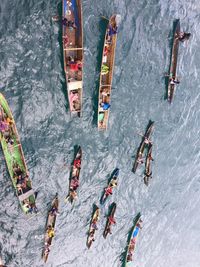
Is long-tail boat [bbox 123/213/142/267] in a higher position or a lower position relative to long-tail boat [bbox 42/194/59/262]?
lower

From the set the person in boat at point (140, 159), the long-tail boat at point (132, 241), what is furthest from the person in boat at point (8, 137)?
the long-tail boat at point (132, 241)

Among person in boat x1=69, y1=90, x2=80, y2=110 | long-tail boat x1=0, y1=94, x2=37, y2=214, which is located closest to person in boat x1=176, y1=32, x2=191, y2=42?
person in boat x1=69, y1=90, x2=80, y2=110

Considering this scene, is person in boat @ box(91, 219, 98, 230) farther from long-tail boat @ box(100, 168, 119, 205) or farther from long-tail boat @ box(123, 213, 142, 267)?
long-tail boat @ box(123, 213, 142, 267)

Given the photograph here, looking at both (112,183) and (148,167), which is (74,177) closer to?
(112,183)

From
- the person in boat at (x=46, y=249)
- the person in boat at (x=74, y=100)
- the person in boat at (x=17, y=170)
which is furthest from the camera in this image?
A: the person in boat at (x=46, y=249)

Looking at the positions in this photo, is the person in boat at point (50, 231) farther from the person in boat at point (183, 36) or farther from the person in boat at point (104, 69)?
the person in boat at point (183, 36)
